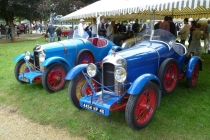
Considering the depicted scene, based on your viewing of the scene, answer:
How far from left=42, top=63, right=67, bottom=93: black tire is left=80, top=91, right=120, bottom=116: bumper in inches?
66.3

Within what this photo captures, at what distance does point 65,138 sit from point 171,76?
2.58m

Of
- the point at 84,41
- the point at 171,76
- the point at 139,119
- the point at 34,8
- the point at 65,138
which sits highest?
the point at 34,8

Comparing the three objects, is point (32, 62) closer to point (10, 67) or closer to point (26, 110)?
point (26, 110)

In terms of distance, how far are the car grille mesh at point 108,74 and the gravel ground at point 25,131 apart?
3.45 feet

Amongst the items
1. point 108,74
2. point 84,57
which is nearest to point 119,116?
point 108,74

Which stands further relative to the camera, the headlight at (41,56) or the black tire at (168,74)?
the headlight at (41,56)

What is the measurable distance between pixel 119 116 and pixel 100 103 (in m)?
0.66

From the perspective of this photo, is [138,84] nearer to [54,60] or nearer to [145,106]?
[145,106]

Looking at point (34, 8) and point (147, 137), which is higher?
point (34, 8)

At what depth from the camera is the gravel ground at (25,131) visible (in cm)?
334

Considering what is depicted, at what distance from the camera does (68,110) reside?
413 cm

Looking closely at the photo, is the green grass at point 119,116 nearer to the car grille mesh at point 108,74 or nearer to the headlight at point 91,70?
the car grille mesh at point 108,74

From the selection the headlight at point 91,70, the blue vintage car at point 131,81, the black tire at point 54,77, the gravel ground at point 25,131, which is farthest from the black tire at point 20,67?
the headlight at point 91,70

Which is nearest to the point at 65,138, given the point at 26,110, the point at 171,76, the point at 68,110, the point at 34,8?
the point at 68,110
